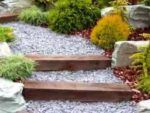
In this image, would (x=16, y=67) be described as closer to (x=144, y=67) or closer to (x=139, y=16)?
(x=144, y=67)

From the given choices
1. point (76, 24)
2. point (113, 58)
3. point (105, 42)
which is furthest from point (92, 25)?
point (113, 58)

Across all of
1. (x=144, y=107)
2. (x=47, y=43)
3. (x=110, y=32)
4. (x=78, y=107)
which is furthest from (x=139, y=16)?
(x=144, y=107)

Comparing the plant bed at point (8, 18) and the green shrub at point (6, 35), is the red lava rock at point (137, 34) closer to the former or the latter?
the green shrub at point (6, 35)

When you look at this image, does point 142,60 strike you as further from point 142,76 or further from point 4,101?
point 4,101

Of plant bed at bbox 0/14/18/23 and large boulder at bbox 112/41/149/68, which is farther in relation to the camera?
plant bed at bbox 0/14/18/23

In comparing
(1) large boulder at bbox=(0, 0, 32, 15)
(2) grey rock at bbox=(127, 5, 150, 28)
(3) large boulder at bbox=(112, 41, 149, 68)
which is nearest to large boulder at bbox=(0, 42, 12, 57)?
(3) large boulder at bbox=(112, 41, 149, 68)

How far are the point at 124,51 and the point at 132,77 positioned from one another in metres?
0.42

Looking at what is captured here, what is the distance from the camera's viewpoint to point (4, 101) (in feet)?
14.8

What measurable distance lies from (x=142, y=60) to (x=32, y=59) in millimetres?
1442

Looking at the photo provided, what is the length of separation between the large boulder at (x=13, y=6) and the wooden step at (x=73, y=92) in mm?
3501

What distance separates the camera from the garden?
488cm

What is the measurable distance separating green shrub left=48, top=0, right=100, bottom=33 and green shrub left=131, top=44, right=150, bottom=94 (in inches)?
73.1

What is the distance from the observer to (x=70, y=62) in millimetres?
5656

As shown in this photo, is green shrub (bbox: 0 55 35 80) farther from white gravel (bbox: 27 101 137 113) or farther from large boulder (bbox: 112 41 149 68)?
large boulder (bbox: 112 41 149 68)
